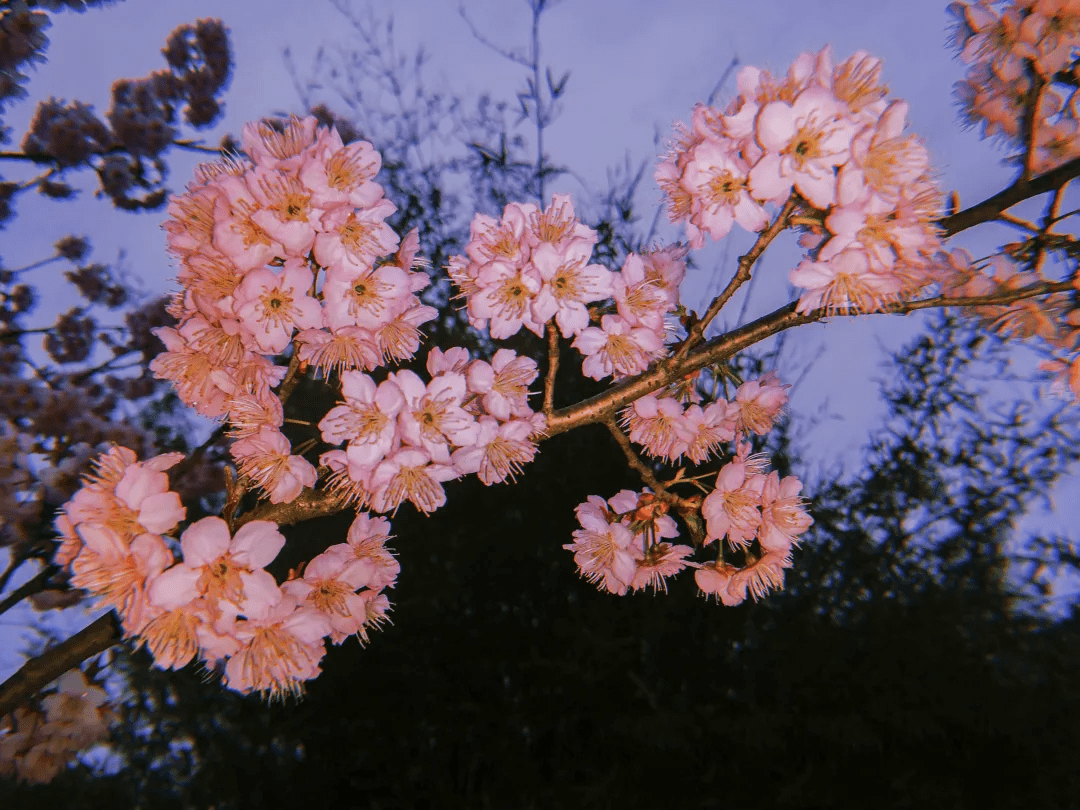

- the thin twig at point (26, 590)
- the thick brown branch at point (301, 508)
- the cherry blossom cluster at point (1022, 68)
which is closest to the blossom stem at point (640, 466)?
the thick brown branch at point (301, 508)

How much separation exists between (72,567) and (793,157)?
1349mm

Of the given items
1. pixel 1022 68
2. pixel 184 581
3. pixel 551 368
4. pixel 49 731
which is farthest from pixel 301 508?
pixel 49 731

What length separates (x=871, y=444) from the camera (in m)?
5.32

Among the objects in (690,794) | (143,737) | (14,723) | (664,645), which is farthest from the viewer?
(143,737)

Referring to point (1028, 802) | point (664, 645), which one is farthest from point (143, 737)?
point (1028, 802)

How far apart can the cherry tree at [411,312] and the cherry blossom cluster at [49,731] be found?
5.54 feet

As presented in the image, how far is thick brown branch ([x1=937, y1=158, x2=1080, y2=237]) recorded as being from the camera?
1207 mm

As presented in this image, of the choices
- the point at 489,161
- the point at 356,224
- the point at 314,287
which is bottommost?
the point at 314,287

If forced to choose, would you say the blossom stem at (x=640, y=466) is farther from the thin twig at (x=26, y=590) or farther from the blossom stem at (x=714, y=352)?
the thin twig at (x=26, y=590)

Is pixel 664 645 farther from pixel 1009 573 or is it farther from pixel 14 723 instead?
pixel 14 723

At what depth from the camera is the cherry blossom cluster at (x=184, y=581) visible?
3.67 feet

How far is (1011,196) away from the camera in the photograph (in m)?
1.23

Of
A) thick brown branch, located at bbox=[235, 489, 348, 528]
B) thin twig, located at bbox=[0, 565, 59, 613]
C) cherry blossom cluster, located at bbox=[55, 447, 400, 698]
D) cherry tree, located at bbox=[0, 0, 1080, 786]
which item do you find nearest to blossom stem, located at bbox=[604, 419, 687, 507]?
cherry tree, located at bbox=[0, 0, 1080, 786]

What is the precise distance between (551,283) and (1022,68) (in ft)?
4.20
